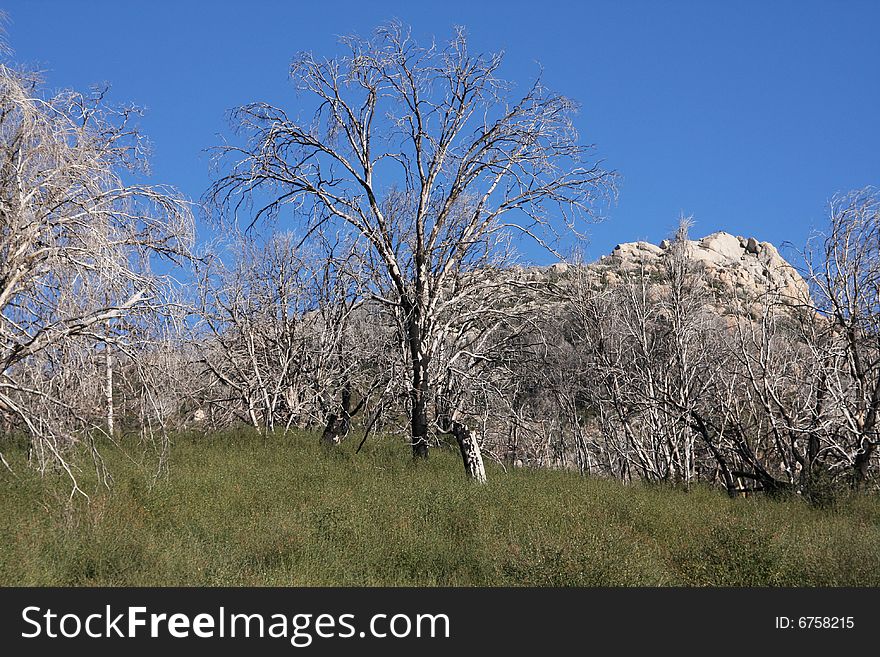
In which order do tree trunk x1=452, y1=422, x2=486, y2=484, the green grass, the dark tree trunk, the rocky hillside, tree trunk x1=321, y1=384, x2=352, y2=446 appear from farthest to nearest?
the rocky hillside → tree trunk x1=321, y1=384, x2=352, y2=446 → the dark tree trunk → tree trunk x1=452, y1=422, x2=486, y2=484 → the green grass

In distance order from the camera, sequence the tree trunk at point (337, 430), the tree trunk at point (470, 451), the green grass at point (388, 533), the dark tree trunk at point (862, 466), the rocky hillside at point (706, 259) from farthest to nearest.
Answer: the rocky hillside at point (706, 259) < the tree trunk at point (337, 430) < the dark tree trunk at point (862, 466) < the tree trunk at point (470, 451) < the green grass at point (388, 533)

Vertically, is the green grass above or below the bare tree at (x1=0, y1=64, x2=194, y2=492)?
below

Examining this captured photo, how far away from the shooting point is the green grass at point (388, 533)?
30.3 ft

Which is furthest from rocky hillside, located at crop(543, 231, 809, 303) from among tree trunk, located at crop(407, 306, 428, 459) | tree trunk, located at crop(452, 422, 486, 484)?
tree trunk, located at crop(452, 422, 486, 484)

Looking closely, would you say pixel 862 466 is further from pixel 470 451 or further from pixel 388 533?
pixel 388 533

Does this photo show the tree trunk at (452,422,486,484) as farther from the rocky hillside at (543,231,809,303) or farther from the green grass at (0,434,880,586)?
the rocky hillside at (543,231,809,303)

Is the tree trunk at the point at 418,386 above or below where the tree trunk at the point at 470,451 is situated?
above

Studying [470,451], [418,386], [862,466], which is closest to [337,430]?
[418,386]

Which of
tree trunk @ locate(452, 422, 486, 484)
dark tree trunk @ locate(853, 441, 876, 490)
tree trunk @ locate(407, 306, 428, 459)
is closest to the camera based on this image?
tree trunk @ locate(452, 422, 486, 484)

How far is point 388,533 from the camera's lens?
427 inches

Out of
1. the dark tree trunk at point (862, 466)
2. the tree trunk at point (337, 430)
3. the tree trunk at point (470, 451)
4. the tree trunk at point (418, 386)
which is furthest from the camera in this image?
the tree trunk at point (337, 430)

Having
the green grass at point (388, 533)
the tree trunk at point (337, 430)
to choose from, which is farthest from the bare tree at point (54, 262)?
the tree trunk at point (337, 430)

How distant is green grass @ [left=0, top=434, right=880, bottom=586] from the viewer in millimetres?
9234

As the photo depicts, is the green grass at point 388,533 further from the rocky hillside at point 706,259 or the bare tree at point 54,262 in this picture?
the rocky hillside at point 706,259
